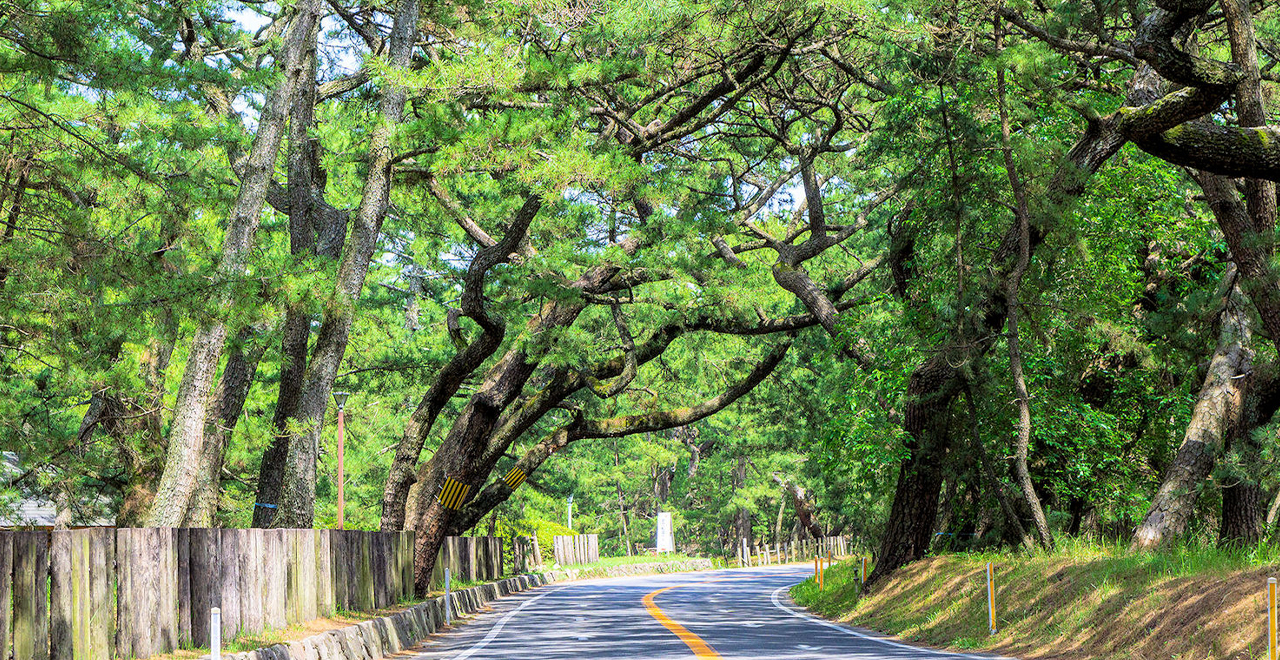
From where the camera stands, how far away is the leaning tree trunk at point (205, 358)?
14.6 metres

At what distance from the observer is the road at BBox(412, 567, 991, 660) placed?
13.0m

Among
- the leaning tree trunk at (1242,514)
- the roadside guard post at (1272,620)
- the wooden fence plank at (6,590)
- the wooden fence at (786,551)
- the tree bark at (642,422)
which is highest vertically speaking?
the tree bark at (642,422)

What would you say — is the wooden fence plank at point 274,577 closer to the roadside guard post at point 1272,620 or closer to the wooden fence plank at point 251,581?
the wooden fence plank at point 251,581

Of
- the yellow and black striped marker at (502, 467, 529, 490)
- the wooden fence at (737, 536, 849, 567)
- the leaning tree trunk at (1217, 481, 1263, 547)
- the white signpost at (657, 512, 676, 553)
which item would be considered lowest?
the wooden fence at (737, 536, 849, 567)

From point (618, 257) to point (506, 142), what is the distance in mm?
4347

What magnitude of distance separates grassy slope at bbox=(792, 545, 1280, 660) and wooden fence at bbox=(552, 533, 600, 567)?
26408 mm

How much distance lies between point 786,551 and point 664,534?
10.2 meters

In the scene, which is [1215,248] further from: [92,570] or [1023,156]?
[92,570]

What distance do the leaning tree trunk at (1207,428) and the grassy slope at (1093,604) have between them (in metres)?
1.18

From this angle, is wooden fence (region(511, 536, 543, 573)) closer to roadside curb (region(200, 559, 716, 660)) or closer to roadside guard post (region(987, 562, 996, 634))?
roadside curb (region(200, 559, 716, 660))

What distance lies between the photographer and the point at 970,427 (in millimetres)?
18891

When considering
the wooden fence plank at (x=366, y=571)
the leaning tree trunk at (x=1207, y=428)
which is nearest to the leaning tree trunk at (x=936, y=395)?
the leaning tree trunk at (x=1207, y=428)

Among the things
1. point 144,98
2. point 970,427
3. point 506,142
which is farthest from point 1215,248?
Result: point 144,98

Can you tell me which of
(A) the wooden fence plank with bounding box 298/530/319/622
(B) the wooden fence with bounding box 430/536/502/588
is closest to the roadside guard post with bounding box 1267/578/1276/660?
(A) the wooden fence plank with bounding box 298/530/319/622
